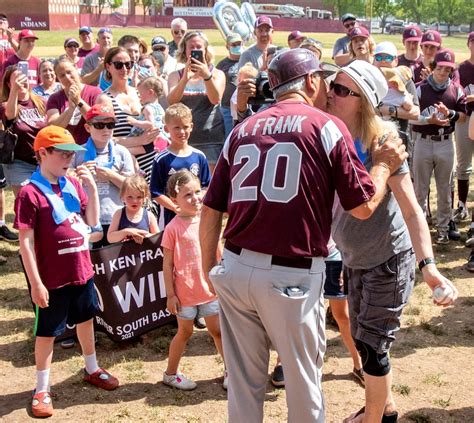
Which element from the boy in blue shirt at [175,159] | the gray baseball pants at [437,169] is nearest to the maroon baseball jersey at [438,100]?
the gray baseball pants at [437,169]

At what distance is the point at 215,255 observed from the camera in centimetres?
349

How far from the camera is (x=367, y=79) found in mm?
3443

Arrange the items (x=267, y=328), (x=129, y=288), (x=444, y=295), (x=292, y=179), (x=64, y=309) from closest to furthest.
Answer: (x=292, y=179) < (x=267, y=328) < (x=444, y=295) < (x=64, y=309) < (x=129, y=288)

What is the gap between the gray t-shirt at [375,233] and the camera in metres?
3.66

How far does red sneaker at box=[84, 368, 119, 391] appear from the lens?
4883 mm

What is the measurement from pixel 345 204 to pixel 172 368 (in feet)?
7.76

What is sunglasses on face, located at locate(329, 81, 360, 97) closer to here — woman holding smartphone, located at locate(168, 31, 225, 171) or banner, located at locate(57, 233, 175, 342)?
banner, located at locate(57, 233, 175, 342)

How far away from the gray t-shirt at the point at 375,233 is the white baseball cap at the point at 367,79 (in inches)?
13.0

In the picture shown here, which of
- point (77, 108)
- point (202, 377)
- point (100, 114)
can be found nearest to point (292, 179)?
point (202, 377)

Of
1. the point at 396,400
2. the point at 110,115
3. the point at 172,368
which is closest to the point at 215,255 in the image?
the point at 172,368

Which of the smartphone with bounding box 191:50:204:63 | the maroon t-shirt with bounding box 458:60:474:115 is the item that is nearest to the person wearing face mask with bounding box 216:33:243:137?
the smartphone with bounding box 191:50:204:63

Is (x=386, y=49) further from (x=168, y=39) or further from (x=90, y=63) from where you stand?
(x=168, y=39)

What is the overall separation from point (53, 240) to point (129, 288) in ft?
3.68

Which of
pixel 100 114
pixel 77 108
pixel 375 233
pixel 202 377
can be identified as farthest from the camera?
pixel 77 108
